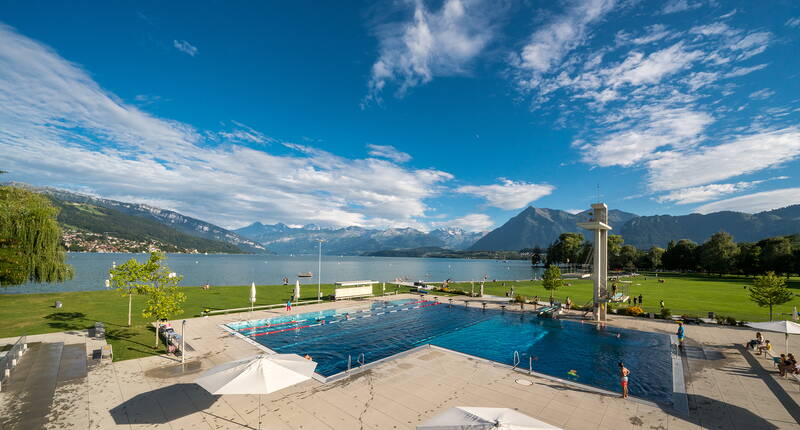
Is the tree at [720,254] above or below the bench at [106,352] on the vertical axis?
above

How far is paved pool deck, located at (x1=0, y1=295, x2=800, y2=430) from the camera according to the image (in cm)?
912

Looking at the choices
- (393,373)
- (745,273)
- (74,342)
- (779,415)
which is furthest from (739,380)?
(745,273)

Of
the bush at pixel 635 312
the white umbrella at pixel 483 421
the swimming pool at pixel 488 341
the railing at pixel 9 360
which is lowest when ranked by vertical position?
the swimming pool at pixel 488 341

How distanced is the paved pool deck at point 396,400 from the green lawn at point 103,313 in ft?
11.6

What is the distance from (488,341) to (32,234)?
118 ft

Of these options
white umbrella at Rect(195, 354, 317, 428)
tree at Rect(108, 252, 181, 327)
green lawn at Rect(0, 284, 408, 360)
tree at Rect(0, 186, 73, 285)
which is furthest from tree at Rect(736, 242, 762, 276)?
tree at Rect(0, 186, 73, 285)

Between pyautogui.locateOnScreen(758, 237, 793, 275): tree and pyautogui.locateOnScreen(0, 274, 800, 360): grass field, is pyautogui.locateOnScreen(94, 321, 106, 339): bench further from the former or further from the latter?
pyautogui.locateOnScreen(758, 237, 793, 275): tree

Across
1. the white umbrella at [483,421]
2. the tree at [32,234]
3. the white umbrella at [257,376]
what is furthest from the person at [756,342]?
the tree at [32,234]

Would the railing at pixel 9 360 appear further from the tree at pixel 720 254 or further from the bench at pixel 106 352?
the tree at pixel 720 254

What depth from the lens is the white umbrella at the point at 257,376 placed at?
8094 millimetres

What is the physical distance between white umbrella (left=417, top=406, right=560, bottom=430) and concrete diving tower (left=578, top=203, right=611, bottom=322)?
22.5 m

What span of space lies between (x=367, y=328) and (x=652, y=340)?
19264 mm

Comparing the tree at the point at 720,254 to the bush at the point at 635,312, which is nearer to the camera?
the bush at the point at 635,312

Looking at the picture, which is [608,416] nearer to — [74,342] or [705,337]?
[705,337]
